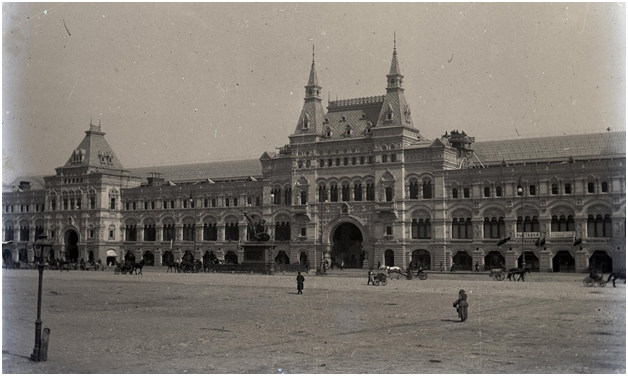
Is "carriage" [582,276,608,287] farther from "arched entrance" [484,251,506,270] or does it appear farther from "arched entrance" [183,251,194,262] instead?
"arched entrance" [183,251,194,262]

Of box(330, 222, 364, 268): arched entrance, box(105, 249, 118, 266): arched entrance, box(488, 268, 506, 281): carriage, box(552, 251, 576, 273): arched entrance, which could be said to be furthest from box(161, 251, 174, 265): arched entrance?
box(488, 268, 506, 281): carriage

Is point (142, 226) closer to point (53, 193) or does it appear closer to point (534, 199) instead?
point (53, 193)

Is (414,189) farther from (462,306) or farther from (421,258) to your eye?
(462,306)

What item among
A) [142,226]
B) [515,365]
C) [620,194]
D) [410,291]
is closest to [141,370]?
[515,365]

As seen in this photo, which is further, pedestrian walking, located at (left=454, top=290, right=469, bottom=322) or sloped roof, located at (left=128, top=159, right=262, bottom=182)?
sloped roof, located at (left=128, top=159, right=262, bottom=182)

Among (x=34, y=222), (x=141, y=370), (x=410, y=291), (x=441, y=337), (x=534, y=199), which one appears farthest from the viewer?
(x=34, y=222)

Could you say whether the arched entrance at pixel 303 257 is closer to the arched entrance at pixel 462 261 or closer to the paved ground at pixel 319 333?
the arched entrance at pixel 462 261

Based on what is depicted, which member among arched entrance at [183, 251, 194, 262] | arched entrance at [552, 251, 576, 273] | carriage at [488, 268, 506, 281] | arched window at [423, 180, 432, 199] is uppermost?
arched window at [423, 180, 432, 199]
